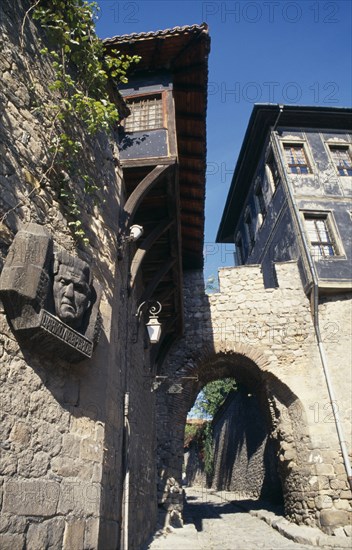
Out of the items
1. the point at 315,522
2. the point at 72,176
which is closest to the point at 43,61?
the point at 72,176

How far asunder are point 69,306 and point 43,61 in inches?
93.0

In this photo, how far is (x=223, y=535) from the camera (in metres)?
8.16

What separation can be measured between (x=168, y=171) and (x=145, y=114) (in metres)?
1.57

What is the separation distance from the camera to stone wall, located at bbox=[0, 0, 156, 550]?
2.49 metres

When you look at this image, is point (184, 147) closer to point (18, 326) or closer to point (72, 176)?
point (72, 176)

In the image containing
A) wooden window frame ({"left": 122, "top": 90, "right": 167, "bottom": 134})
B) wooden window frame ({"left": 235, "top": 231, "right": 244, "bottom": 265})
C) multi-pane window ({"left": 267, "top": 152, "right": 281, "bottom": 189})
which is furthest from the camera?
wooden window frame ({"left": 235, "top": 231, "right": 244, "bottom": 265})

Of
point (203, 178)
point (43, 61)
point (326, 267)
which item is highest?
point (203, 178)

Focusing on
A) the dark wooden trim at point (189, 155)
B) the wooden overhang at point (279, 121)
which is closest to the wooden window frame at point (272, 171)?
the wooden overhang at point (279, 121)

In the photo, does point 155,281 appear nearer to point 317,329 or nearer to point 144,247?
point 144,247

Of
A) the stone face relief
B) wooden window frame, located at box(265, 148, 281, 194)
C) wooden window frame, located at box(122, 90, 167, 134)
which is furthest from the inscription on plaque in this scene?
wooden window frame, located at box(265, 148, 281, 194)

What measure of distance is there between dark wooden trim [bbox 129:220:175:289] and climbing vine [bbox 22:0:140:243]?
151cm

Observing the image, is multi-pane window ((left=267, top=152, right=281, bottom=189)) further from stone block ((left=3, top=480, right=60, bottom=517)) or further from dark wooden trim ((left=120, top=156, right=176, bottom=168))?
stone block ((left=3, top=480, right=60, bottom=517))

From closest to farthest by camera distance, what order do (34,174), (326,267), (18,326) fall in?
(18,326) → (34,174) → (326,267)

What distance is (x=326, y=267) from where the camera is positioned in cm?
994
